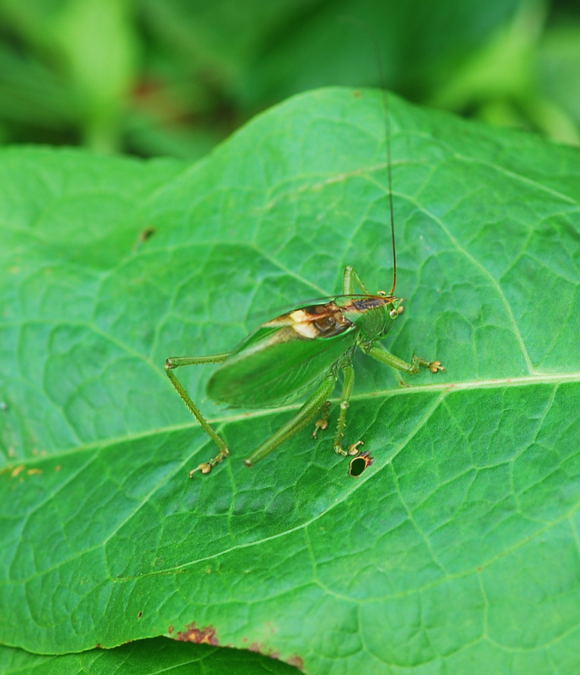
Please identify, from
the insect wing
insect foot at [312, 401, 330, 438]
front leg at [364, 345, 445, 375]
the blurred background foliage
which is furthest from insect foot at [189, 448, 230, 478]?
the blurred background foliage

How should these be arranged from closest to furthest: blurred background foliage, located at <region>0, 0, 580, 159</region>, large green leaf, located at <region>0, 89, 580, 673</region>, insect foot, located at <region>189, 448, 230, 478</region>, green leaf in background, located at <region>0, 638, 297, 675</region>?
1. large green leaf, located at <region>0, 89, 580, 673</region>
2. green leaf in background, located at <region>0, 638, 297, 675</region>
3. insect foot, located at <region>189, 448, 230, 478</region>
4. blurred background foliage, located at <region>0, 0, 580, 159</region>

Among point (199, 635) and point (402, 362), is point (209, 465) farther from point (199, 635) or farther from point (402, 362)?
point (402, 362)

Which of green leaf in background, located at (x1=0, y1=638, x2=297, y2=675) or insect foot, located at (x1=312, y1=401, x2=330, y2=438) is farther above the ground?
insect foot, located at (x1=312, y1=401, x2=330, y2=438)

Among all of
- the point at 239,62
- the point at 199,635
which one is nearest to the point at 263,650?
the point at 199,635

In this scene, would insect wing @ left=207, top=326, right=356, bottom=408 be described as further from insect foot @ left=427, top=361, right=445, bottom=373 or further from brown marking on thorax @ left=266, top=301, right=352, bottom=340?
insect foot @ left=427, top=361, right=445, bottom=373

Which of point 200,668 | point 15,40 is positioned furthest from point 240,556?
point 15,40

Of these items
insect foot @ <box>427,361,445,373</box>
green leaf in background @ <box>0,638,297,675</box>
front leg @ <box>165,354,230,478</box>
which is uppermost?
insect foot @ <box>427,361,445,373</box>
